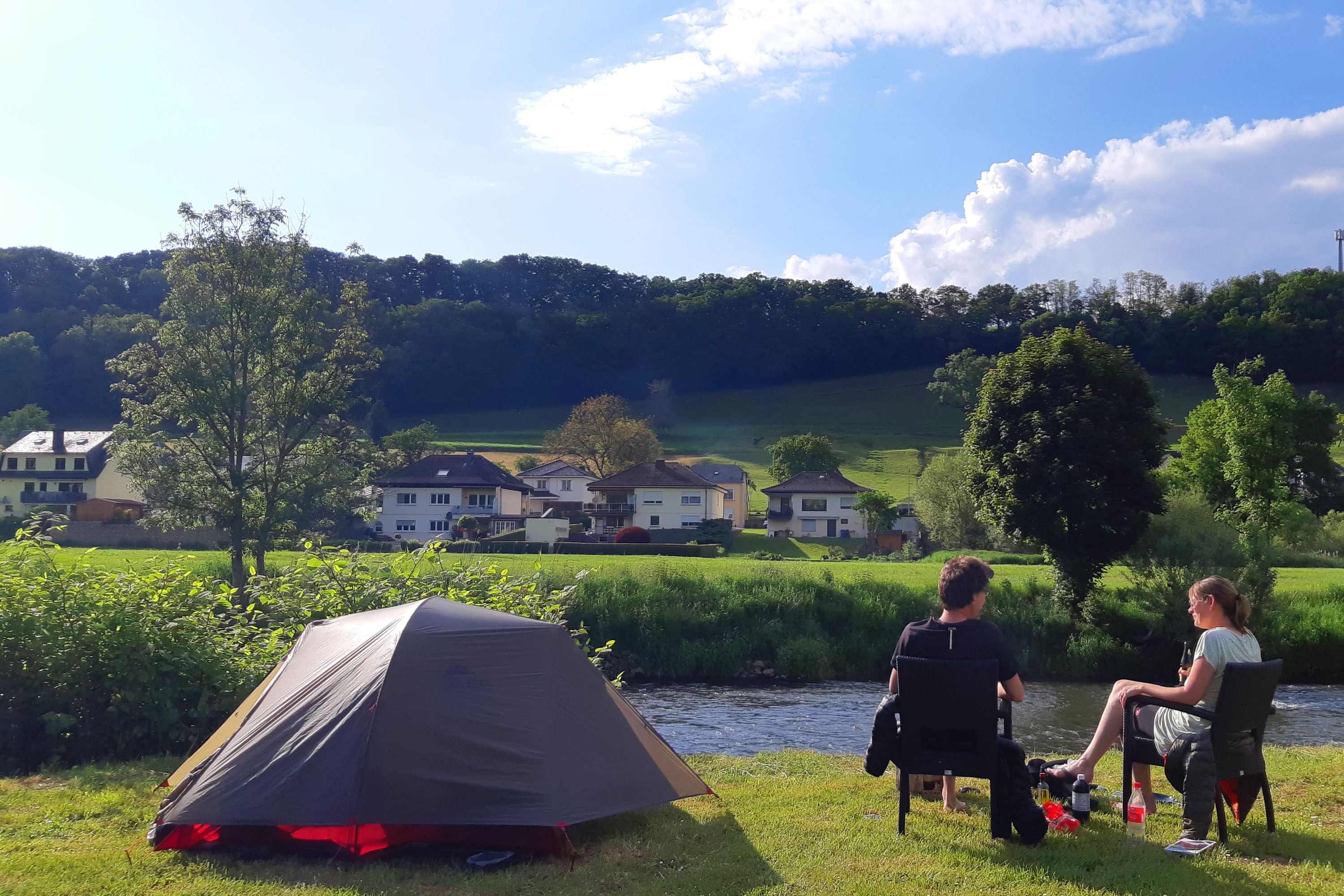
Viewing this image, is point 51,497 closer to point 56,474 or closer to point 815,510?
point 56,474

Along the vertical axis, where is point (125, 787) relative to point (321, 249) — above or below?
below

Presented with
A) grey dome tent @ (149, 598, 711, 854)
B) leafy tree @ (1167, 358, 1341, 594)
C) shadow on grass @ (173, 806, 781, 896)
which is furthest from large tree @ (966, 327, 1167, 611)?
shadow on grass @ (173, 806, 781, 896)

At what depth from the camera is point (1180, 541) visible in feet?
91.7

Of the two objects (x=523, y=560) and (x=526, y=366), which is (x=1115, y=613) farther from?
(x=526, y=366)

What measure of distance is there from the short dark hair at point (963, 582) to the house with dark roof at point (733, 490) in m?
71.1

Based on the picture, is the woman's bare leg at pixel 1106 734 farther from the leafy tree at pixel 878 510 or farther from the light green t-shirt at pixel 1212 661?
the leafy tree at pixel 878 510

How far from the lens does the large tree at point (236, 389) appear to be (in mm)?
26875

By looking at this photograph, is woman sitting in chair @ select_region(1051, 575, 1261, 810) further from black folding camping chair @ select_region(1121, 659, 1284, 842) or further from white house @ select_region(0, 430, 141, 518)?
white house @ select_region(0, 430, 141, 518)

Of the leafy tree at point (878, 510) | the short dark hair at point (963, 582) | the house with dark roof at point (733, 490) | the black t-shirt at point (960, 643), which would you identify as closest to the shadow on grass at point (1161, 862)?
the black t-shirt at point (960, 643)

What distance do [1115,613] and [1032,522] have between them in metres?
3.72

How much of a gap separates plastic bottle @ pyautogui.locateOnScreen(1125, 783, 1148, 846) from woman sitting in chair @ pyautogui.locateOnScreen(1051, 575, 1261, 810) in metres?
0.48

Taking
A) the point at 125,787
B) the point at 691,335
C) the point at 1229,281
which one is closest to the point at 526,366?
the point at 691,335

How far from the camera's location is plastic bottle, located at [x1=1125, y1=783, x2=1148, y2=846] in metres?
6.04

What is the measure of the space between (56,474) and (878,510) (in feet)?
200
